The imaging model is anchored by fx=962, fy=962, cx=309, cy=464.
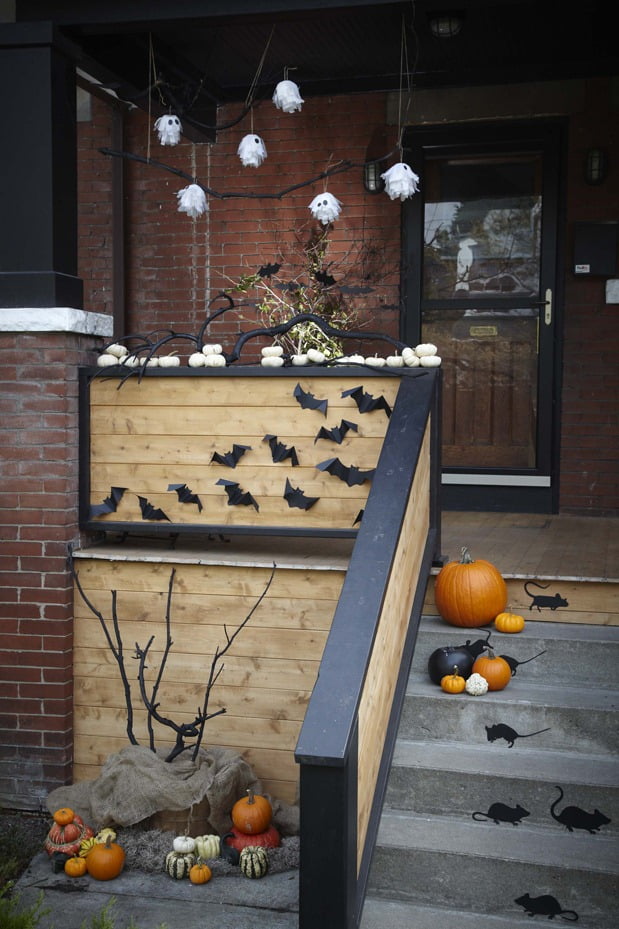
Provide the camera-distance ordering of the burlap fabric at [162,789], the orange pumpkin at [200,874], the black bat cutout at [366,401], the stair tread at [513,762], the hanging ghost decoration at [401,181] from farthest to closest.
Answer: the hanging ghost decoration at [401,181], the black bat cutout at [366,401], the burlap fabric at [162,789], the orange pumpkin at [200,874], the stair tread at [513,762]

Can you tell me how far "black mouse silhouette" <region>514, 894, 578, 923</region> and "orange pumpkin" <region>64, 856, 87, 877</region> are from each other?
5.73 ft

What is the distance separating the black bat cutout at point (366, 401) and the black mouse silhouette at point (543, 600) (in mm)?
947

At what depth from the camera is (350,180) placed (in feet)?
20.7

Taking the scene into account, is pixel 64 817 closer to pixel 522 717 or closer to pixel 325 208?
pixel 522 717

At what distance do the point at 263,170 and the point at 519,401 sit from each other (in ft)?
7.53

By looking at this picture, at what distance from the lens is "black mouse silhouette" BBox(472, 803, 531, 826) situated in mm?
3158

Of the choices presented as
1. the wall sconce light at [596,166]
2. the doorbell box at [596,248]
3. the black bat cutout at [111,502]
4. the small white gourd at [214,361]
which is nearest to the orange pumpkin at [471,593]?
the small white gourd at [214,361]

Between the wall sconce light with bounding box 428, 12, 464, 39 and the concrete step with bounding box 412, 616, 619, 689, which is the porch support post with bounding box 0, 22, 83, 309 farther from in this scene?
the concrete step with bounding box 412, 616, 619, 689

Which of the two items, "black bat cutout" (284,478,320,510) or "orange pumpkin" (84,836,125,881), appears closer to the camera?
"orange pumpkin" (84,836,125,881)

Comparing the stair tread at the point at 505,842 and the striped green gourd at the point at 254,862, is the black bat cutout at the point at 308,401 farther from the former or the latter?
the striped green gourd at the point at 254,862

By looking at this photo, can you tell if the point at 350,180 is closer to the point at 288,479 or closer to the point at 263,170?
the point at 263,170

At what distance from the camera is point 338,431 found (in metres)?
4.02

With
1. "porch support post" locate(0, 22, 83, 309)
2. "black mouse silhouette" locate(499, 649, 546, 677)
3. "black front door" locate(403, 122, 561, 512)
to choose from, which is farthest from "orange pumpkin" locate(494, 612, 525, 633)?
"porch support post" locate(0, 22, 83, 309)

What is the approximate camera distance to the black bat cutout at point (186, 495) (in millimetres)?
4223
